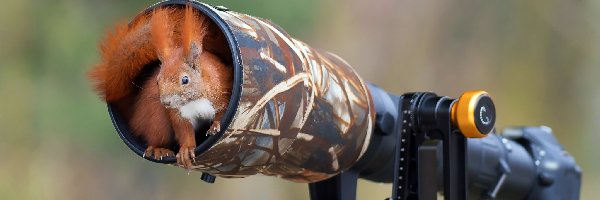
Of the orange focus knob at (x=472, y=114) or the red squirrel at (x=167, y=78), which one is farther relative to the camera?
the orange focus knob at (x=472, y=114)

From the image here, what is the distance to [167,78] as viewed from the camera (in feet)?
1.80

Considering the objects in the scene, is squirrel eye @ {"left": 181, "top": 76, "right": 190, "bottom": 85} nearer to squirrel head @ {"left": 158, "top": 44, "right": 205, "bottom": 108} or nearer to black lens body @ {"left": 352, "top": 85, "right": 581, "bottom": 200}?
squirrel head @ {"left": 158, "top": 44, "right": 205, "bottom": 108}

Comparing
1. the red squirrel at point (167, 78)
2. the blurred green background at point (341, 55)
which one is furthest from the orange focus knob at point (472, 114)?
the blurred green background at point (341, 55)

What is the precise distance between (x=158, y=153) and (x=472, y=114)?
0.31 m

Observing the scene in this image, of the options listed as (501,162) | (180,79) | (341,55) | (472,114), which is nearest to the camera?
(180,79)

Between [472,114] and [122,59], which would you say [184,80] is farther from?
[472,114]

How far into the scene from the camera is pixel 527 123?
225cm

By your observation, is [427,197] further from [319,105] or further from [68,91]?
[68,91]

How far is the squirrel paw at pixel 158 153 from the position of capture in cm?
58

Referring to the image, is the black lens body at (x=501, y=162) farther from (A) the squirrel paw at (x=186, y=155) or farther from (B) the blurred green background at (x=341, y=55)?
(B) the blurred green background at (x=341, y=55)

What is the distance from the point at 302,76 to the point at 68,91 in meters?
1.13

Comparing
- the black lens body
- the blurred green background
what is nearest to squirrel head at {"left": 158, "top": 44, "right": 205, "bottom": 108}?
the black lens body

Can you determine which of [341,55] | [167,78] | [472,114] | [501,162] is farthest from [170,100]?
[341,55]

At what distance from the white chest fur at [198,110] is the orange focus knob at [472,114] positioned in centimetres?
28
